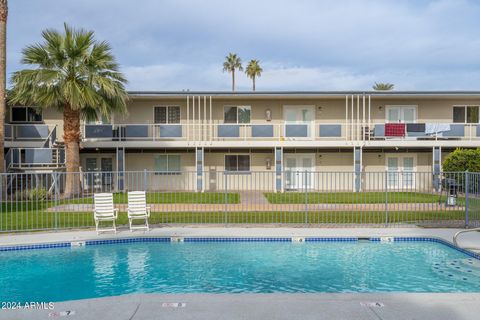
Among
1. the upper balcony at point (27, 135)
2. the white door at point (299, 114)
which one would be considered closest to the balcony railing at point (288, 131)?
the white door at point (299, 114)

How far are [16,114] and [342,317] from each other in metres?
25.0

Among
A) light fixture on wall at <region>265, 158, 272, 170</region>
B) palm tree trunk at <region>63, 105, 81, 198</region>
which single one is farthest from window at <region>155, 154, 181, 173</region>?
palm tree trunk at <region>63, 105, 81, 198</region>

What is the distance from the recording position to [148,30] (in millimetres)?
23719

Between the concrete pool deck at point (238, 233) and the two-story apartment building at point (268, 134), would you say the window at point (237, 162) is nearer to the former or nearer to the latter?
the two-story apartment building at point (268, 134)

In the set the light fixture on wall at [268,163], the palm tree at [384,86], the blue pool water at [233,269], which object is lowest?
the blue pool water at [233,269]

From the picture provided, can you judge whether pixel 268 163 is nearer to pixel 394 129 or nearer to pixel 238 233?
pixel 394 129

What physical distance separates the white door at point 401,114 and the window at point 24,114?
20.6 m

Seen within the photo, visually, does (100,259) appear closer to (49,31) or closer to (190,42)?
(49,31)

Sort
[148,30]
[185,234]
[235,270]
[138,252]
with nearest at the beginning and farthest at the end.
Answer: [235,270] < [138,252] < [185,234] < [148,30]

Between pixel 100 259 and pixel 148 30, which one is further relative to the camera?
pixel 148 30

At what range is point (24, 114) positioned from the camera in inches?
1022

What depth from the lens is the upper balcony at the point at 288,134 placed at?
24.5 m

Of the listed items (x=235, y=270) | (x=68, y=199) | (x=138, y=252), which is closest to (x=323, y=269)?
(x=235, y=270)

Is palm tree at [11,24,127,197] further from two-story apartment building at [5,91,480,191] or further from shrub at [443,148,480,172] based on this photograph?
shrub at [443,148,480,172]
